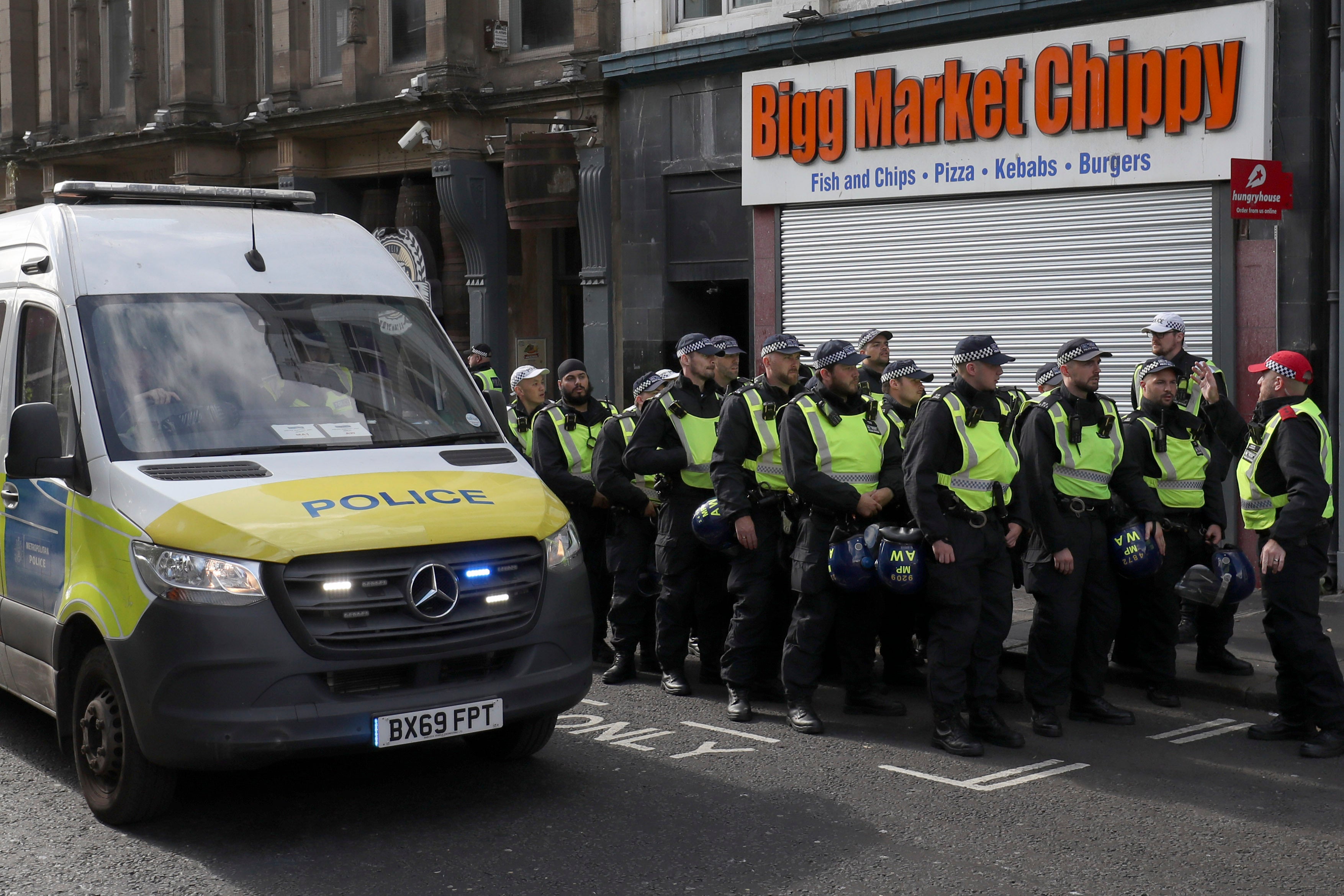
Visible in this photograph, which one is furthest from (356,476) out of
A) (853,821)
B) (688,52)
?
(688,52)

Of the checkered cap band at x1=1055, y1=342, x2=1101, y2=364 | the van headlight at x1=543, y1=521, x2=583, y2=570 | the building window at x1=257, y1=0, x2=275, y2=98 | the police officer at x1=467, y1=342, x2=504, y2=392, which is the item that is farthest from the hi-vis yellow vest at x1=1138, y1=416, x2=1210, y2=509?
the building window at x1=257, y1=0, x2=275, y2=98

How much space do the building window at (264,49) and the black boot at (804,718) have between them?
17.5 metres

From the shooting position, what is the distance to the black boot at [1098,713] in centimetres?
764

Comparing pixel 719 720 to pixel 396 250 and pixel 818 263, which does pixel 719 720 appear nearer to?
pixel 818 263

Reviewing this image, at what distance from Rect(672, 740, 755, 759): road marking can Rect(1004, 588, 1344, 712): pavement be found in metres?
2.12

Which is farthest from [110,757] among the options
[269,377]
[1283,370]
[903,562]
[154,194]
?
[1283,370]

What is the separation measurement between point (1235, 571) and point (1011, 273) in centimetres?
606

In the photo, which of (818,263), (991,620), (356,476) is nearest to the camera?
(356,476)

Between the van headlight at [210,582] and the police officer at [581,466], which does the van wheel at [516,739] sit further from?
the police officer at [581,466]

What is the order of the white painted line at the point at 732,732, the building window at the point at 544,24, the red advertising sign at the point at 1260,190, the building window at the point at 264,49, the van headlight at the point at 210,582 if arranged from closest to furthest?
the van headlight at the point at 210,582 → the white painted line at the point at 732,732 → the red advertising sign at the point at 1260,190 → the building window at the point at 544,24 → the building window at the point at 264,49

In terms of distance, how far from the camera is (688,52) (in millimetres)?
15891

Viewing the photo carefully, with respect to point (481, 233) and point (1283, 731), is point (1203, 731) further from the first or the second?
point (481, 233)

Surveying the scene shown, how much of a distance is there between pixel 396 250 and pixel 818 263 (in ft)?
24.9

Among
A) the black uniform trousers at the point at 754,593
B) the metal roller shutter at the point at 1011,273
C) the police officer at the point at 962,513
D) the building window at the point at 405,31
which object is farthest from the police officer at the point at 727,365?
the building window at the point at 405,31
